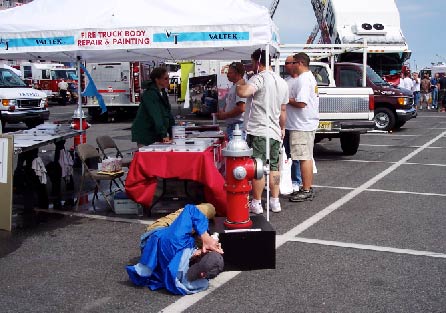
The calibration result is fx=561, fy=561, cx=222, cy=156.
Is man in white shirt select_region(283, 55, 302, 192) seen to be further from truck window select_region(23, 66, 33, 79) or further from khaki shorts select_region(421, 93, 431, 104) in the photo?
truck window select_region(23, 66, 33, 79)

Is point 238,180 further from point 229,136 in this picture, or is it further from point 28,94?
point 28,94

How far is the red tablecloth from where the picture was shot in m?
6.45

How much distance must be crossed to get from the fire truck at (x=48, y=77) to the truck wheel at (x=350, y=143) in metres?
25.8

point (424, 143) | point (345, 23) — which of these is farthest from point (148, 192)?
A: point (345, 23)

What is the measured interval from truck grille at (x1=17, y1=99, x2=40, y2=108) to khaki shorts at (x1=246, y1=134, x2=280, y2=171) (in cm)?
1367

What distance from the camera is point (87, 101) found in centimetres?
2091

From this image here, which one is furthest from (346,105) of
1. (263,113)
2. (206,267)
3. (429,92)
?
(429,92)

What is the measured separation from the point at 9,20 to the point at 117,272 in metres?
3.89

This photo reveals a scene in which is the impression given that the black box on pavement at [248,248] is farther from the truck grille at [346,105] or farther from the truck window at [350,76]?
the truck window at [350,76]

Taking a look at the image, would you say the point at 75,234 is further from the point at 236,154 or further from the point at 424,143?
the point at 424,143

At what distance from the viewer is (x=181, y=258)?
463 centimetres

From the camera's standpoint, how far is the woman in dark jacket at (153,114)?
24.2ft

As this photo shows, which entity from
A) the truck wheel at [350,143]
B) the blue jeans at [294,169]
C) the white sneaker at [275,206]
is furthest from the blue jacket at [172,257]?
the truck wheel at [350,143]

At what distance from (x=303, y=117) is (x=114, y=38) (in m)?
2.78
